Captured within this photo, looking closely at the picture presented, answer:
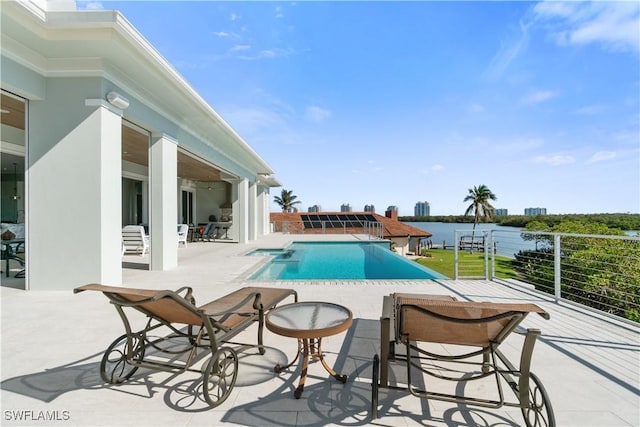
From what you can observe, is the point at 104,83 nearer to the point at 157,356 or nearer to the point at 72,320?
the point at 72,320

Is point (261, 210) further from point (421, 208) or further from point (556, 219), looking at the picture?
point (421, 208)

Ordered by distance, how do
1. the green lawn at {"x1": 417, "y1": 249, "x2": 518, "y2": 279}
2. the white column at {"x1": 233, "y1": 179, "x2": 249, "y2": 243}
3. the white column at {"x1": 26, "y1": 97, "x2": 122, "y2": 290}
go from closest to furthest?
the white column at {"x1": 26, "y1": 97, "x2": 122, "y2": 290} → the green lawn at {"x1": 417, "y1": 249, "x2": 518, "y2": 279} → the white column at {"x1": 233, "y1": 179, "x2": 249, "y2": 243}

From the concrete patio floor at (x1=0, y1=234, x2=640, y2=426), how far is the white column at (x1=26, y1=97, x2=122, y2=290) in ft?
3.78

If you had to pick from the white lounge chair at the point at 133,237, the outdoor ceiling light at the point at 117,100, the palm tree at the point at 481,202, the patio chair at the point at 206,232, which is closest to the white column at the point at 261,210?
the patio chair at the point at 206,232

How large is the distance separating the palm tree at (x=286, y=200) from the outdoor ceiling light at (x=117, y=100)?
46.1 meters

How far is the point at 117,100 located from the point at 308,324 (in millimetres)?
5292

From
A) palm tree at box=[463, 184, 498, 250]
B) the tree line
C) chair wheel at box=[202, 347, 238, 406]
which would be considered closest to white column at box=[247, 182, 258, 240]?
chair wheel at box=[202, 347, 238, 406]

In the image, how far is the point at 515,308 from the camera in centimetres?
179

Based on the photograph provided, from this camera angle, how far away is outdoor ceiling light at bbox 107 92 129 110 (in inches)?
206

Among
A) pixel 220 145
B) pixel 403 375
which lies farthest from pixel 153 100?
pixel 403 375

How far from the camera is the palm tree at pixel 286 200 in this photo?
51875mm

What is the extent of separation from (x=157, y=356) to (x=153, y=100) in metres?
5.74

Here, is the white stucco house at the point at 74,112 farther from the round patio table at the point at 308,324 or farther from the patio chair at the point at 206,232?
the patio chair at the point at 206,232

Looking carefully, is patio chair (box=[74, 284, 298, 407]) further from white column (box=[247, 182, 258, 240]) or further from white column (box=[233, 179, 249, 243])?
white column (box=[247, 182, 258, 240])
